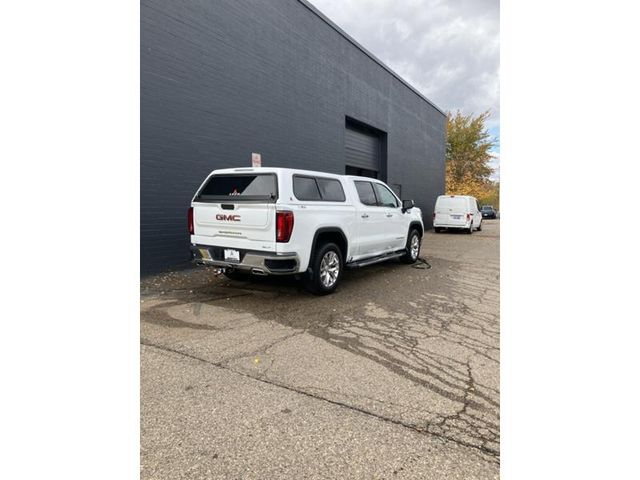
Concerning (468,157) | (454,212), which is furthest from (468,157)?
(454,212)

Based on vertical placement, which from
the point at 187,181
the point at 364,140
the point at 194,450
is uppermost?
the point at 364,140

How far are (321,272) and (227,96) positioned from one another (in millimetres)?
5467

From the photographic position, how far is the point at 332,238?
21.2ft

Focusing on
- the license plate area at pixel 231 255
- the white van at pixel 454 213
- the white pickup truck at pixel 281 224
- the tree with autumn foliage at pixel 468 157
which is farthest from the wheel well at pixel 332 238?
the tree with autumn foliage at pixel 468 157

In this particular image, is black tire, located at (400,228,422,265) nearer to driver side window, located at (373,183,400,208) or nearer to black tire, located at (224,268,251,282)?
driver side window, located at (373,183,400,208)

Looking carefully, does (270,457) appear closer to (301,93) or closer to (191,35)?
(191,35)

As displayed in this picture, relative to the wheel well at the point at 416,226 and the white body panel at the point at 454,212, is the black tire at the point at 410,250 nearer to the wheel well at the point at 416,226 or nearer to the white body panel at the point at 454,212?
the wheel well at the point at 416,226

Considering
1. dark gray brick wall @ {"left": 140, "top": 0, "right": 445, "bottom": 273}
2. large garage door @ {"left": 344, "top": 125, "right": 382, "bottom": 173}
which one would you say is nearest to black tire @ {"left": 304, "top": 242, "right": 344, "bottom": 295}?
dark gray brick wall @ {"left": 140, "top": 0, "right": 445, "bottom": 273}

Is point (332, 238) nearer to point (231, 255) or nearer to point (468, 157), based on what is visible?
point (231, 255)

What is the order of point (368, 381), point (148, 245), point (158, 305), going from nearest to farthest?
point (368, 381)
point (158, 305)
point (148, 245)

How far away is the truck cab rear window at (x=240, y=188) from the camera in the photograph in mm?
5621

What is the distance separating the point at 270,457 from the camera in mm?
2338

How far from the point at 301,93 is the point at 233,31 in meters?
3.06

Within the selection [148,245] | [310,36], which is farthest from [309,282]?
[310,36]
